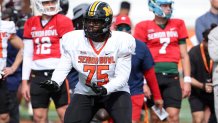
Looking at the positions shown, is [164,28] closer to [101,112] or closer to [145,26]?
[145,26]

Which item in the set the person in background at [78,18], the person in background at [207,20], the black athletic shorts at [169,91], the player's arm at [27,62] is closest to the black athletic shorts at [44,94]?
the player's arm at [27,62]

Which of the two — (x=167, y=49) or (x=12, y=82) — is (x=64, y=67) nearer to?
(x=167, y=49)

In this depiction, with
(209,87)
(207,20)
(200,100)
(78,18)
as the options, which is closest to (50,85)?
(78,18)

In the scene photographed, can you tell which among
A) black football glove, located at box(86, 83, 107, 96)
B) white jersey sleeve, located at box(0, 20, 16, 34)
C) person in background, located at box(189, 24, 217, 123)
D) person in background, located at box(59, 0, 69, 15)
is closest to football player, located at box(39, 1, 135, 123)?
black football glove, located at box(86, 83, 107, 96)

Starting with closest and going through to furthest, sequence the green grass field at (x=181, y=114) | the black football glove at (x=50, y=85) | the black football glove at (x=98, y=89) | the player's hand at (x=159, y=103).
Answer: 1. the black football glove at (x=98, y=89)
2. the black football glove at (x=50, y=85)
3. the player's hand at (x=159, y=103)
4. the green grass field at (x=181, y=114)

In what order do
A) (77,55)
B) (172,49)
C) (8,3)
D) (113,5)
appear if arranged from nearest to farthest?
1. (77,55)
2. (172,49)
3. (8,3)
4. (113,5)

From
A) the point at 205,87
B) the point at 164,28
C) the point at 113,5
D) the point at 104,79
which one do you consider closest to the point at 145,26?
the point at 164,28

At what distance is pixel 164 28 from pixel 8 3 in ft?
11.0

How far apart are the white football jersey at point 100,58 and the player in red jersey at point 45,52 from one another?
177 cm

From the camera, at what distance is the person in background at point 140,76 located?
9711 millimetres

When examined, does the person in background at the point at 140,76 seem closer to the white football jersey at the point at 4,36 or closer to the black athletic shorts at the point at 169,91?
the black athletic shorts at the point at 169,91

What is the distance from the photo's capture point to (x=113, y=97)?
27.1 ft

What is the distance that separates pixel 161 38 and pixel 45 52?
5.03ft

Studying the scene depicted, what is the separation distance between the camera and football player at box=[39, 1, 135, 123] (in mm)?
8141
